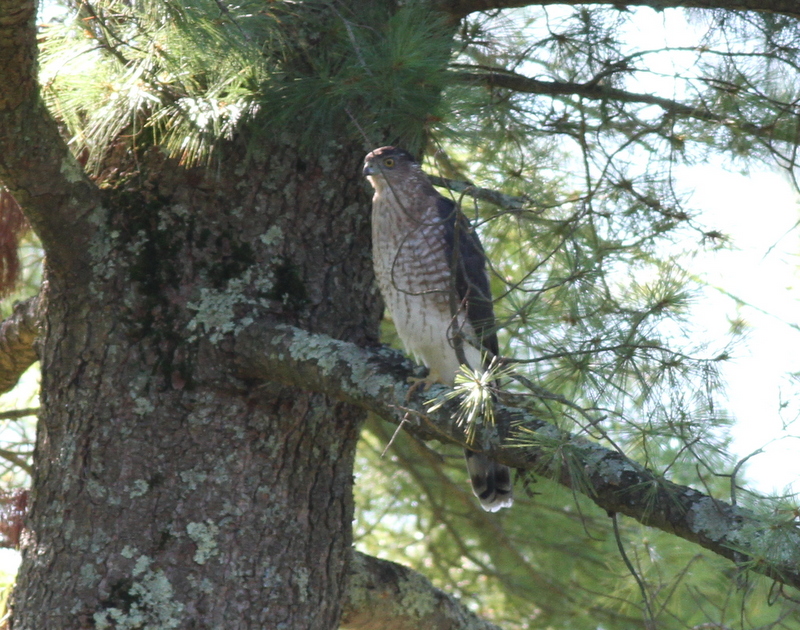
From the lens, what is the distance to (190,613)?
2.52m

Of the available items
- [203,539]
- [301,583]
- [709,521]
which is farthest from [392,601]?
[709,521]

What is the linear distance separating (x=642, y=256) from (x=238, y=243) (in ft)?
4.64

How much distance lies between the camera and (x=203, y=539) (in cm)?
261

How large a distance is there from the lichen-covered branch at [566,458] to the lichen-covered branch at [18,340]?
100 centimetres

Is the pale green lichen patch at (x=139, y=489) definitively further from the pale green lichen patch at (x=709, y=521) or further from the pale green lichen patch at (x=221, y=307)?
the pale green lichen patch at (x=709, y=521)

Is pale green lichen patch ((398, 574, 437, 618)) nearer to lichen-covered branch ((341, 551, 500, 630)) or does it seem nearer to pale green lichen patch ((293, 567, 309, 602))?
lichen-covered branch ((341, 551, 500, 630))

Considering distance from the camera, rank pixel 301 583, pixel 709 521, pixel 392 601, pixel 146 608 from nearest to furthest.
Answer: pixel 709 521
pixel 146 608
pixel 301 583
pixel 392 601

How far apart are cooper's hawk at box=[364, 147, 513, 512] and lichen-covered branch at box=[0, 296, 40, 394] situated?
1221mm

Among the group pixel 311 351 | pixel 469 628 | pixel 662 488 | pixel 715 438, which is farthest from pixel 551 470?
pixel 469 628

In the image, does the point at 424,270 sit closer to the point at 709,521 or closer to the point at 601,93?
the point at 601,93

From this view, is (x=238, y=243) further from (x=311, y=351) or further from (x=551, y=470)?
(x=551, y=470)

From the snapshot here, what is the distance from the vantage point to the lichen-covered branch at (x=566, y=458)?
1.86 m

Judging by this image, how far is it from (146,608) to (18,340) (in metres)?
1.22

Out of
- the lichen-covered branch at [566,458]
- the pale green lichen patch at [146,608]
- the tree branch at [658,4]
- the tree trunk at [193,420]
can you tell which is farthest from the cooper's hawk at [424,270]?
the pale green lichen patch at [146,608]
